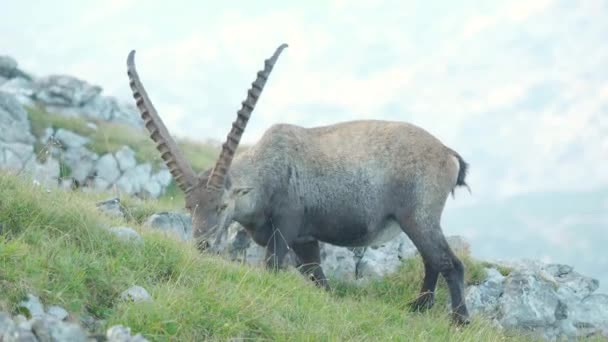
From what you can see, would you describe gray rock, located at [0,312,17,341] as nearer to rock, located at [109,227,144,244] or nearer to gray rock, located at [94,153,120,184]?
rock, located at [109,227,144,244]

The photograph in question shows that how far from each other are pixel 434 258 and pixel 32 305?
259 inches

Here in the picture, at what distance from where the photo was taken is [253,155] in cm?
1295

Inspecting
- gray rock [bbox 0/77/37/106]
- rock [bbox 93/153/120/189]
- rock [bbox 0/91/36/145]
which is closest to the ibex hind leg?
rock [bbox 93/153/120/189]

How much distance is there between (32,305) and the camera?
7895mm

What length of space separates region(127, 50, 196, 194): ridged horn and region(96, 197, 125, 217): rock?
111cm

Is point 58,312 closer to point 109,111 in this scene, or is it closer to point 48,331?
point 48,331

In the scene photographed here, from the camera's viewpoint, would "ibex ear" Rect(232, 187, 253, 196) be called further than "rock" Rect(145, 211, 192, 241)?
No

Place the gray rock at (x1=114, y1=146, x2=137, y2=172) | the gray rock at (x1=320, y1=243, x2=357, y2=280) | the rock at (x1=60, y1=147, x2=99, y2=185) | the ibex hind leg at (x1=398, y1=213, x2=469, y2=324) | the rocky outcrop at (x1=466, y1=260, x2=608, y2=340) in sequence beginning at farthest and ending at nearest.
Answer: the gray rock at (x1=114, y1=146, x2=137, y2=172), the rock at (x1=60, y1=147, x2=99, y2=185), the gray rock at (x1=320, y1=243, x2=357, y2=280), the rocky outcrop at (x1=466, y1=260, x2=608, y2=340), the ibex hind leg at (x1=398, y1=213, x2=469, y2=324)

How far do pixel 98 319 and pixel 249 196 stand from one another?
449cm

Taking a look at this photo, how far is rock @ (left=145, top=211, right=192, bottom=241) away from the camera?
1352 cm

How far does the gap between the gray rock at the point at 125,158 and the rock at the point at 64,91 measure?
9.38 metres

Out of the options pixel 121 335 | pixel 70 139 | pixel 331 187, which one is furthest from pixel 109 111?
pixel 121 335

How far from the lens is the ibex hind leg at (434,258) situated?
1282cm

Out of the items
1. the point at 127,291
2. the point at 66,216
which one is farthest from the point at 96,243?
the point at 127,291
